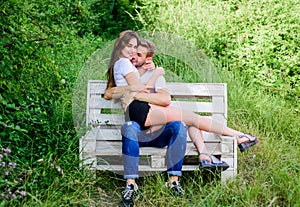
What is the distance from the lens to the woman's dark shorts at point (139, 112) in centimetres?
316

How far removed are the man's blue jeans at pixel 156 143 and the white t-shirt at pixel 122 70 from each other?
12.9 inches

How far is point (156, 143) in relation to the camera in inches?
128

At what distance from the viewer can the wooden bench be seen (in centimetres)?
323

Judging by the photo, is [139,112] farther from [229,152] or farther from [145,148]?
[229,152]

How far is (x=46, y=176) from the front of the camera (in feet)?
9.83

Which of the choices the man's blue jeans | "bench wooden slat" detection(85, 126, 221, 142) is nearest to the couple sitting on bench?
the man's blue jeans

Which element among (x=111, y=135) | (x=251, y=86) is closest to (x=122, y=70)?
(x=111, y=135)

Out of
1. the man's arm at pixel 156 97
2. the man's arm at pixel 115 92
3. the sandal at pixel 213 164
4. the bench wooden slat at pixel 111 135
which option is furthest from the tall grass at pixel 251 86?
the man's arm at pixel 115 92

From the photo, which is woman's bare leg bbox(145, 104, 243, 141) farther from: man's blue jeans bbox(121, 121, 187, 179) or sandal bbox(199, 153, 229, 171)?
sandal bbox(199, 153, 229, 171)

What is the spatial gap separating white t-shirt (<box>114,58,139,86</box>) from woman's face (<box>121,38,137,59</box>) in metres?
0.05

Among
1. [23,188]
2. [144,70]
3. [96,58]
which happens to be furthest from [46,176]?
[96,58]

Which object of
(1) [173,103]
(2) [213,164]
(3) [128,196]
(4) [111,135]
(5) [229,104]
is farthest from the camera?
(5) [229,104]

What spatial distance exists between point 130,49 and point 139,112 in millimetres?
472

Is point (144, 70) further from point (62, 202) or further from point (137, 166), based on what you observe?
point (62, 202)
